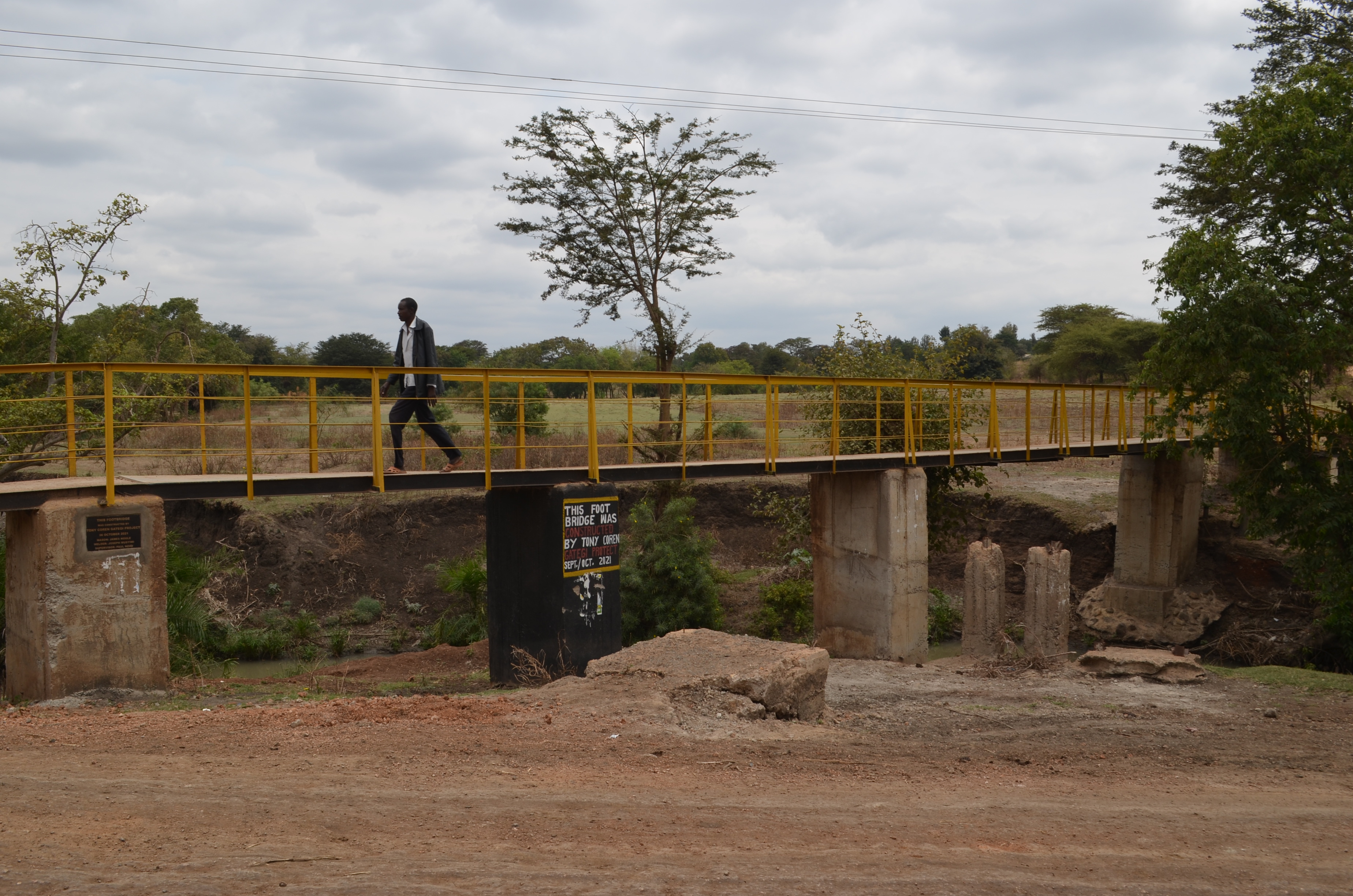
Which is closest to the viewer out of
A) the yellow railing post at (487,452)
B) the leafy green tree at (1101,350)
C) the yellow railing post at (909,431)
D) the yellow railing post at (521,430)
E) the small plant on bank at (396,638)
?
the yellow railing post at (487,452)

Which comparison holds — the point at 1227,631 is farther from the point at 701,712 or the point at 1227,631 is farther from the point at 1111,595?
the point at 701,712

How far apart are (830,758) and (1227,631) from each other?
50.5ft

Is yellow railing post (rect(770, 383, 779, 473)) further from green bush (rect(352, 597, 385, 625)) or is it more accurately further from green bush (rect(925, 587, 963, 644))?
green bush (rect(352, 597, 385, 625))

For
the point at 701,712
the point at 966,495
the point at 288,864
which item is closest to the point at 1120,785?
the point at 701,712

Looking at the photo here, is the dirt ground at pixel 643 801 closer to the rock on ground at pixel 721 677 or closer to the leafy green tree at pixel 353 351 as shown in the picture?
the rock on ground at pixel 721 677

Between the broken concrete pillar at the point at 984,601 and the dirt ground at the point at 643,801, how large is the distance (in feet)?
16.2

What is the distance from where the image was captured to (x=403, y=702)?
858cm

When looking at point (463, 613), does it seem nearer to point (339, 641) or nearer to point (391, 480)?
point (339, 641)

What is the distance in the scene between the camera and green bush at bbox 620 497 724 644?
1844cm

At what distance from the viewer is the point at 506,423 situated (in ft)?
50.9

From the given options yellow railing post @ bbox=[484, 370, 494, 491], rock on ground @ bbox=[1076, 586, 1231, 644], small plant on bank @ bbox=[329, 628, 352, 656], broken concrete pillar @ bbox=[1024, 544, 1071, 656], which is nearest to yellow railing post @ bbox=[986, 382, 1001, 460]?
broken concrete pillar @ bbox=[1024, 544, 1071, 656]

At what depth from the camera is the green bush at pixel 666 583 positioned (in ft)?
60.5

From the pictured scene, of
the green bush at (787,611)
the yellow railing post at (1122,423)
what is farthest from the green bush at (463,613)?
the yellow railing post at (1122,423)

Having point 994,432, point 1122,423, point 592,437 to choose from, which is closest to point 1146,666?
point 994,432
